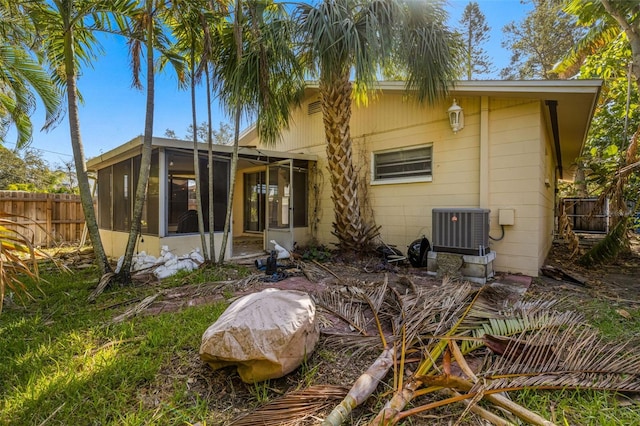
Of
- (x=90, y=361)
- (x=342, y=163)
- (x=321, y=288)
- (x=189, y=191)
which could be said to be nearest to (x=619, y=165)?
(x=342, y=163)

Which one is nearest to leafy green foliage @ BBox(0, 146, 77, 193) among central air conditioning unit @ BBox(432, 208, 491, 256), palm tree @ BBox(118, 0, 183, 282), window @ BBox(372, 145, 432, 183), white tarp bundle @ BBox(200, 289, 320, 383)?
palm tree @ BBox(118, 0, 183, 282)

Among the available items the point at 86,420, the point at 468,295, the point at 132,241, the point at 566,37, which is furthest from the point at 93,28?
the point at 566,37

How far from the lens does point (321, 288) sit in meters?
4.16

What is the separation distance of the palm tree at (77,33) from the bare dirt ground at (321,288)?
1.81 metres

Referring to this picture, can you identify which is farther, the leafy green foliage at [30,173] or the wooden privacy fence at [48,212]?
the leafy green foliage at [30,173]

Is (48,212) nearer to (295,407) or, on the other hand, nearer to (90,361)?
(90,361)

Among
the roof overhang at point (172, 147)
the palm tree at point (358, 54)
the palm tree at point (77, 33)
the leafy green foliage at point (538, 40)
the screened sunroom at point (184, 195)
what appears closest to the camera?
the palm tree at point (77, 33)

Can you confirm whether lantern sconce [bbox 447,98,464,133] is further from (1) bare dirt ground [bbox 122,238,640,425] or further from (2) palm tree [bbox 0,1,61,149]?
(2) palm tree [bbox 0,1,61,149]

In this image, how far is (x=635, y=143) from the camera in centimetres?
520

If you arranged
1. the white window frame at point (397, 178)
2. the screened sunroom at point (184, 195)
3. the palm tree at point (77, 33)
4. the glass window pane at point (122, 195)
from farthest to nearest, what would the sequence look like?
the glass window pane at point (122, 195)
the white window frame at point (397, 178)
the screened sunroom at point (184, 195)
the palm tree at point (77, 33)

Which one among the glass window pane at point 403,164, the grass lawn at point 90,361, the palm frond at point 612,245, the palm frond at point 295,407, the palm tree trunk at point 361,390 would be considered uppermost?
the glass window pane at point 403,164

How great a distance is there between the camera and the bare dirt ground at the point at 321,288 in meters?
1.87

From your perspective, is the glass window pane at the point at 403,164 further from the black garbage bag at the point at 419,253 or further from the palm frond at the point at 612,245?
the palm frond at the point at 612,245

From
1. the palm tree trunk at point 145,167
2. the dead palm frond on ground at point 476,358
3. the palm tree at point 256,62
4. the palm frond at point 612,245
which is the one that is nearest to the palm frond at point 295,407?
the dead palm frond on ground at point 476,358
